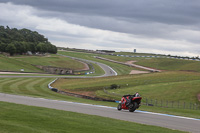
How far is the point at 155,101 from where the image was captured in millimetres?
36562

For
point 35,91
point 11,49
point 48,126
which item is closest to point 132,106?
point 48,126

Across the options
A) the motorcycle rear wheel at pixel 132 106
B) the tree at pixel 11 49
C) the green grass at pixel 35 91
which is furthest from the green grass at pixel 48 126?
the tree at pixel 11 49

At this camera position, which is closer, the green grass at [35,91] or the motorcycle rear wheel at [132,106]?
the motorcycle rear wheel at [132,106]

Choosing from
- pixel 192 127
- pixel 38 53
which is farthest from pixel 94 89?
pixel 38 53

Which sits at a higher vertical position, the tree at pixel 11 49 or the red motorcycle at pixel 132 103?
the tree at pixel 11 49

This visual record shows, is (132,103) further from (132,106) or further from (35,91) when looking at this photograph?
(35,91)

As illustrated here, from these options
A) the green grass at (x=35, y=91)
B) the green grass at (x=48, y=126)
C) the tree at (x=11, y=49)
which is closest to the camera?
the green grass at (x=48, y=126)

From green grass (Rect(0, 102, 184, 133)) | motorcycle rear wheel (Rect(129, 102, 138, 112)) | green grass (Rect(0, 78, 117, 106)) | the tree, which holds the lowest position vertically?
green grass (Rect(0, 78, 117, 106))

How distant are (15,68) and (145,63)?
70143 mm

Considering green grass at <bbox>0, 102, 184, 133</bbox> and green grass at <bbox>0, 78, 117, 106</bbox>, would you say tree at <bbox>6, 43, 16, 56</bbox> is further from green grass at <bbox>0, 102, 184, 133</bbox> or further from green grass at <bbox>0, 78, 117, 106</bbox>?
green grass at <bbox>0, 102, 184, 133</bbox>

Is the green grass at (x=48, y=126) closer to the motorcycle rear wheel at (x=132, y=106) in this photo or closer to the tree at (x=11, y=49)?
the motorcycle rear wheel at (x=132, y=106)

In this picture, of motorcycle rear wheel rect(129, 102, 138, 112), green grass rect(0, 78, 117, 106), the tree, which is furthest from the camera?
the tree

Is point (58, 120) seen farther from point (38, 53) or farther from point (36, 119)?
point (38, 53)

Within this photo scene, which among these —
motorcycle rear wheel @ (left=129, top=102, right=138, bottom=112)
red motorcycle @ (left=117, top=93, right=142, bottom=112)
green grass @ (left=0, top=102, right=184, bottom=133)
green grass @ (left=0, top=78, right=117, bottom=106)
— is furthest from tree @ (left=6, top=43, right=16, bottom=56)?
green grass @ (left=0, top=102, right=184, bottom=133)
